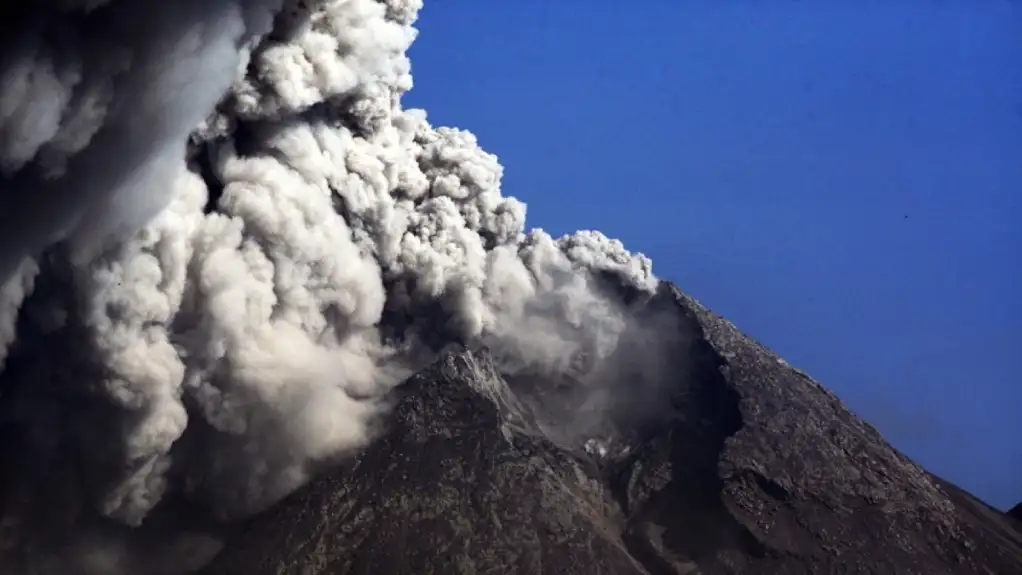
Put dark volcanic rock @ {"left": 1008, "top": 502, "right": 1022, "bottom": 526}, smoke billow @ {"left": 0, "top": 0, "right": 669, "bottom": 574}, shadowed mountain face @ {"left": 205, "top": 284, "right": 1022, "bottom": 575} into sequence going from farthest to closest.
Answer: dark volcanic rock @ {"left": 1008, "top": 502, "right": 1022, "bottom": 526} < shadowed mountain face @ {"left": 205, "top": 284, "right": 1022, "bottom": 575} < smoke billow @ {"left": 0, "top": 0, "right": 669, "bottom": 574}

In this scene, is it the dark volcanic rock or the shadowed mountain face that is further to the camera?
the dark volcanic rock

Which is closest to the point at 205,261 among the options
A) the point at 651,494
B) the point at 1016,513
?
the point at 651,494

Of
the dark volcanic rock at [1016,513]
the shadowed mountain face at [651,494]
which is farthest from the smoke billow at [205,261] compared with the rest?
the dark volcanic rock at [1016,513]

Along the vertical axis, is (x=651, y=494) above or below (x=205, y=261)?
above

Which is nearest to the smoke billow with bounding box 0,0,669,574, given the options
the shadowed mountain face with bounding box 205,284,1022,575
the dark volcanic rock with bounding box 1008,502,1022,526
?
the shadowed mountain face with bounding box 205,284,1022,575

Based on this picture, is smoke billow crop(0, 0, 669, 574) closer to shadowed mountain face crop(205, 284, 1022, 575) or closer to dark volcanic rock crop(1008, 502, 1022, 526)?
shadowed mountain face crop(205, 284, 1022, 575)

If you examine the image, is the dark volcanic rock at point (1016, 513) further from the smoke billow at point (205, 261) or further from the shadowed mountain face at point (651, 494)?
the smoke billow at point (205, 261)

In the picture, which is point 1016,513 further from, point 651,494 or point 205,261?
point 205,261
